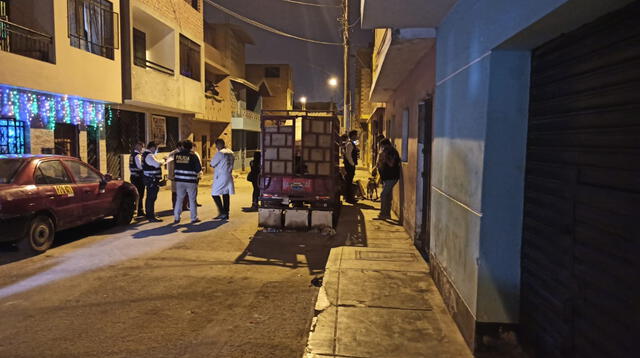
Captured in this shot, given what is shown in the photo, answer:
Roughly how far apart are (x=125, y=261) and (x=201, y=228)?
252cm

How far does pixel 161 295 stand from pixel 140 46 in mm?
15219

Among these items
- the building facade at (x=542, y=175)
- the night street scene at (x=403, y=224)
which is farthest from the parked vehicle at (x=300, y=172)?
the building facade at (x=542, y=175)

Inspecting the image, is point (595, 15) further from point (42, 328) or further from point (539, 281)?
point (42, 328)

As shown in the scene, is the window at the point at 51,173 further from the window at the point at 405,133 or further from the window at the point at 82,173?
the window at the point at 405,133

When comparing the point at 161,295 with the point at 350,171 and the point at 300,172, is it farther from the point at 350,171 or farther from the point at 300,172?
the point at 350,171

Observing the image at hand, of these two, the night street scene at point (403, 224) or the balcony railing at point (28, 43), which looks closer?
the night street scene at point (403, 224)

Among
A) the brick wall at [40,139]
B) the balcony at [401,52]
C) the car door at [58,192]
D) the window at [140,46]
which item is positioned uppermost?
the window at [140,46]

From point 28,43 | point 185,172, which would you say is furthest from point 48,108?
point 185,172

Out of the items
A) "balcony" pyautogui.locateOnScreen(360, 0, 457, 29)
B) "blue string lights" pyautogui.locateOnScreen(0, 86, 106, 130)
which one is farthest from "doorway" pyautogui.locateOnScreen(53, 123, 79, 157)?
"balcony" pyautogui.locateOnScreen(360, 0, 457, 29)

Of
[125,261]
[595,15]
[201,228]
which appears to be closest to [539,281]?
[595,15]

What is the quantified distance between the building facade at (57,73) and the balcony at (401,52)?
8.87 m

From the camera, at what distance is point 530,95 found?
2.91 meters

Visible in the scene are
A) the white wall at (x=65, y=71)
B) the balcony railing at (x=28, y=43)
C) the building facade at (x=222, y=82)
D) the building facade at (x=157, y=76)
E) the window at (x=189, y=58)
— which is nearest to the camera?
the white wall at (x=65, y=71)

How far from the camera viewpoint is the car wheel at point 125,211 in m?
8.95
